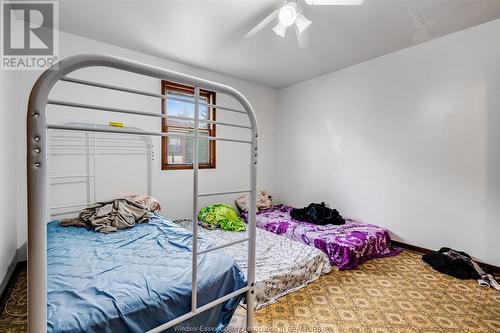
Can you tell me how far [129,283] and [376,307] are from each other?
→ 5.85 feet

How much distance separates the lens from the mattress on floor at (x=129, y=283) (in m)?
1.06

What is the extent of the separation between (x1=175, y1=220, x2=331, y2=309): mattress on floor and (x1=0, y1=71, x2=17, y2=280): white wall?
1715mm

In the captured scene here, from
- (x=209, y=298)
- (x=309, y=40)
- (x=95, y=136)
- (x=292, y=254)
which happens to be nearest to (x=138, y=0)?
(x=95, y=136)

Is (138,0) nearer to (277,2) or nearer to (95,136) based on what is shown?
(277,2)

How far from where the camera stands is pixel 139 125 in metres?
3.09

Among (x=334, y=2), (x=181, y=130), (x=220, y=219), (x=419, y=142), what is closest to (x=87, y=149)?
(x=181, y=130)

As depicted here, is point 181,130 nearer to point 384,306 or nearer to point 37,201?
point 37,201

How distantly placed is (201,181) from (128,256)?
2042 millimetres

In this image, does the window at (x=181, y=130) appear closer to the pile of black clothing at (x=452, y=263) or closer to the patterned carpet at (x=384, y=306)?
the patterned carpet at (x=384, y=306)

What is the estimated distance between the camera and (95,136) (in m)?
2.75


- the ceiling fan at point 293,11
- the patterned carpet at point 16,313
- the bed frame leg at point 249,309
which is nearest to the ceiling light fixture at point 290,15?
the ceiling fan at point 293,11

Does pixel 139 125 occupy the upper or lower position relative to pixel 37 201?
upper

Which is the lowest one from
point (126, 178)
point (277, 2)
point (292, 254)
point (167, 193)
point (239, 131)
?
point (292, 254)

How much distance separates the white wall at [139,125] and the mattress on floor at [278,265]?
1036mm
